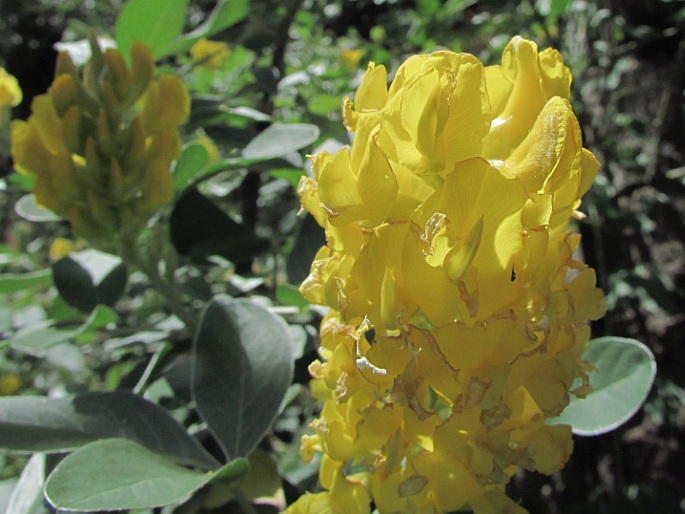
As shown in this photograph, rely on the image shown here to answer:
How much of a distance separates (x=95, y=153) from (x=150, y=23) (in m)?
0.28

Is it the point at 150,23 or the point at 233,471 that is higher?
the point at 150,23

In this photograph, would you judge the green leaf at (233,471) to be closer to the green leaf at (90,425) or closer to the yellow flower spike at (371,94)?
the green leaf at (90,425)

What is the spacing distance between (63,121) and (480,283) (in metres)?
0.59

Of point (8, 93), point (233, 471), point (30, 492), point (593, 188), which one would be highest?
point (8, 93)

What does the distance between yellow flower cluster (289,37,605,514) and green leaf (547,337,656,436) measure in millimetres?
149

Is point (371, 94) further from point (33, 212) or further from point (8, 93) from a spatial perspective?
point (8, 93)

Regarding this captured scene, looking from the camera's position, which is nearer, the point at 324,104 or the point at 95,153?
the point at 95,153

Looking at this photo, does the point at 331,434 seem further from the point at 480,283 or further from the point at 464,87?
the point at 464,87

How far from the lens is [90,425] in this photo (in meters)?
0.64

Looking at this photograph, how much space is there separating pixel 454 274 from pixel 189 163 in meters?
0.57

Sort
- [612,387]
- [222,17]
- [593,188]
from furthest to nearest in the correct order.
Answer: [593,188] < [222,17] < [612,387]

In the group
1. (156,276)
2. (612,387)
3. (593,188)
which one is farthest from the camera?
(593,188)

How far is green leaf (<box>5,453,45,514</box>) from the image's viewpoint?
0.71m

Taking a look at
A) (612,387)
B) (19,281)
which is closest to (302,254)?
(612,387)
